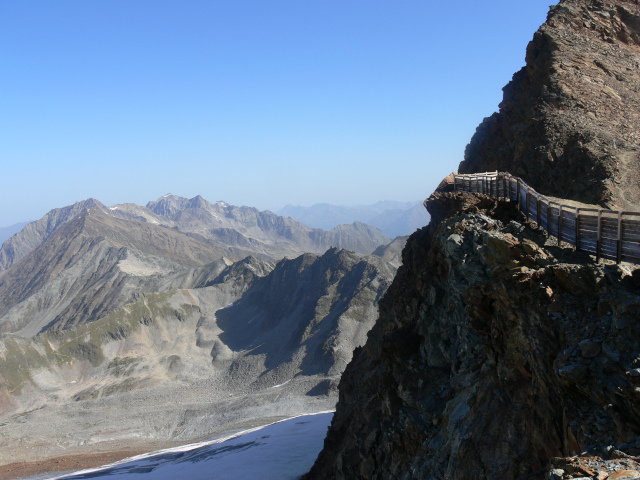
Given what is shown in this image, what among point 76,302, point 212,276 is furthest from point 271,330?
point 76,302

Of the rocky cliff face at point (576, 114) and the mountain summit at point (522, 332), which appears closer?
the mountain summit at point (522, 332)

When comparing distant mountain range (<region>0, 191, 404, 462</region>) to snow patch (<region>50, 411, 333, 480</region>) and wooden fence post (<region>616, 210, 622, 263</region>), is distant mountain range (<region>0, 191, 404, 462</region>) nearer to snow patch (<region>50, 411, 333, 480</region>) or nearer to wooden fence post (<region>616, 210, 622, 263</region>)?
snow patch (<region>50, 411, 333, 480</region>)

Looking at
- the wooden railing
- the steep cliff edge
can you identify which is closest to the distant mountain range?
the steep cliff edge

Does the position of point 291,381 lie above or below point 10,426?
above

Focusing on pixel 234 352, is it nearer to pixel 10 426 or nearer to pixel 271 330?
pixel 271 330

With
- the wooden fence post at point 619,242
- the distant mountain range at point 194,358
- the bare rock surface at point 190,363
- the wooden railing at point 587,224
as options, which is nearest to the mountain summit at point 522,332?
the wooden railing at point 587,224

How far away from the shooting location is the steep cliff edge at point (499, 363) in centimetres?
794

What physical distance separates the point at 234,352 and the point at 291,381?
22.7 m

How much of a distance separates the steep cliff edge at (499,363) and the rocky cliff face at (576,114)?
374 inches

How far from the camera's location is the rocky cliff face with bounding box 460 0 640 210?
25.0 meters

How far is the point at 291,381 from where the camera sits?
74.0m

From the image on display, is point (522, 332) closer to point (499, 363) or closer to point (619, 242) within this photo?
point (499, 363)

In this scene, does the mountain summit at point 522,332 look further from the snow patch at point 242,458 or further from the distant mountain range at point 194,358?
the distant mountain range at point 194,358

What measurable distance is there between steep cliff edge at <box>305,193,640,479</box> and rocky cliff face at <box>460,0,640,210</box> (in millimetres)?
9511
